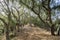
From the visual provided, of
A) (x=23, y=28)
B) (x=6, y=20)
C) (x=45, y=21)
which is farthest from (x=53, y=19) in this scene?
→ (x=23, y=28)

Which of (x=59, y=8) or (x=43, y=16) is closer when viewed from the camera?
(x=59, y=8)

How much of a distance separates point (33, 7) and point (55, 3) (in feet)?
5.24

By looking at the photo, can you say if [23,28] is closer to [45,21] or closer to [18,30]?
[18,30]

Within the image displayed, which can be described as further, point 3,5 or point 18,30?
point 18,30

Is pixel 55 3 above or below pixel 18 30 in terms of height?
above

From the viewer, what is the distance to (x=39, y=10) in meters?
13.2

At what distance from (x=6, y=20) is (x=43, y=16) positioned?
2822mm

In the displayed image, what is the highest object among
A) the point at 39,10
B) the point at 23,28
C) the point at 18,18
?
the point at 39,10

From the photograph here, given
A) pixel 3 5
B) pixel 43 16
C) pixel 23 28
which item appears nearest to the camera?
pixel 43 16

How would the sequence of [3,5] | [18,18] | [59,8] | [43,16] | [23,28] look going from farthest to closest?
1. [23,28]
2. [18,18]
3. [3,5]
4. [43,16]
5. [59,8]

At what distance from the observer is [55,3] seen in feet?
42.2

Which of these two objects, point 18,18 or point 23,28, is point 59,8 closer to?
point 18,18

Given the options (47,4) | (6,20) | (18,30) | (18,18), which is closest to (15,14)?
(18,18)

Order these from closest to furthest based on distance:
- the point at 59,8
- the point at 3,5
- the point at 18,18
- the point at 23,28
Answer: the point at 59,8 < the point at 3,5 < the point at 18,18 < the point at 23,28
